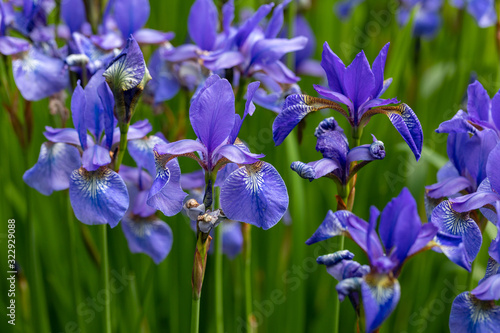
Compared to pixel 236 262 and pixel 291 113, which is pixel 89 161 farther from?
pixel 236 262

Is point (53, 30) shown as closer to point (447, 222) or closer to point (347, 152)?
point (347, 152)

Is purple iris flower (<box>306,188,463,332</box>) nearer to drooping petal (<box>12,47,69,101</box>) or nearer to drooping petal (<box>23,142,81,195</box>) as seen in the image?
drooping petal (<box>23,142,81,195</box>)

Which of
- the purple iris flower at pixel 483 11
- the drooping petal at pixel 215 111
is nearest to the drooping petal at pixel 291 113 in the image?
the drooping petal at pixel 215 111

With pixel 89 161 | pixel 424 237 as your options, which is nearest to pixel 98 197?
pixel 89 161

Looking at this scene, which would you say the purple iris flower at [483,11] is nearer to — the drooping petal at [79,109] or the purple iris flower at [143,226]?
the purple iris flower at [143,226]

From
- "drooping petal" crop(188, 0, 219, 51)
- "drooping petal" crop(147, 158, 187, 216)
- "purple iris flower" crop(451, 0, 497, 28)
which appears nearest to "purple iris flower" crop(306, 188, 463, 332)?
"drooping petal" crop(147, 158, 187, 216)

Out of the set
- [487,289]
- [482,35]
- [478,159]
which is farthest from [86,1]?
[482,35]
